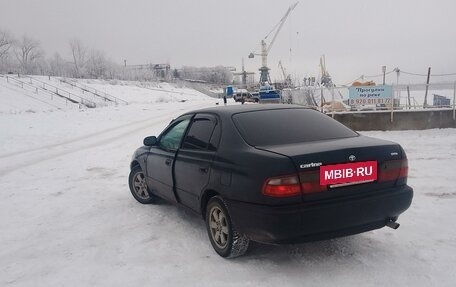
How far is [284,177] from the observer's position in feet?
11.0

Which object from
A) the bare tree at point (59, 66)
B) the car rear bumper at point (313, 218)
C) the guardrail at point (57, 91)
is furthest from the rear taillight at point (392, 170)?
the bare tree at point (59, 66)

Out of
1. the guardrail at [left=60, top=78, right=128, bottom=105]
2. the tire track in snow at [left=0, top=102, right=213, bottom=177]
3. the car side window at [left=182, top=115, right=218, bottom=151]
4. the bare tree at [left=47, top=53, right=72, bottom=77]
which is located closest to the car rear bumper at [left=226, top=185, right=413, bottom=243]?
the car side window at [left=182, top=115, right=218, bottom=151]

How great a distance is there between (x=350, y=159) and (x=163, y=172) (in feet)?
8.41

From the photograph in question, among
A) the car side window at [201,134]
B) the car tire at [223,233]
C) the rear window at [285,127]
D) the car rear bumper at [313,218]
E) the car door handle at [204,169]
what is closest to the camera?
the car rear bumper at [313,218]

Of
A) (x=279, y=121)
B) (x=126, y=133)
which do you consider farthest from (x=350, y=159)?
(x=126, y=133)

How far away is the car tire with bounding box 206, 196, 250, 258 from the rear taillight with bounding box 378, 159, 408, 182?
55.9 inches

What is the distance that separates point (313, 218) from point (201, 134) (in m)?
1.72

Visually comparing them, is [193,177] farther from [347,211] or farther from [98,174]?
[98,174]

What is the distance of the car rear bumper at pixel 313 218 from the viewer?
3350mm

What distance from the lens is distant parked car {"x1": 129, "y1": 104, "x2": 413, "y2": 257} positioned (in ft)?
11.1

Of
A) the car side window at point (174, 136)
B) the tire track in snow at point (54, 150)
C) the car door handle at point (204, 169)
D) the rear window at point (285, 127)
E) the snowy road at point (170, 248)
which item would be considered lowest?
the tire track in snow at point (54, 150)

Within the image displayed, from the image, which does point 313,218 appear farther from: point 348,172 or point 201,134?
point 201,134

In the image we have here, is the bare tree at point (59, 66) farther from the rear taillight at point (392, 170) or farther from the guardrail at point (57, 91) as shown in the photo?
the rear taillight at point (392, 170)

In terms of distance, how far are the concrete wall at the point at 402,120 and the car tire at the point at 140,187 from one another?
9923mm
